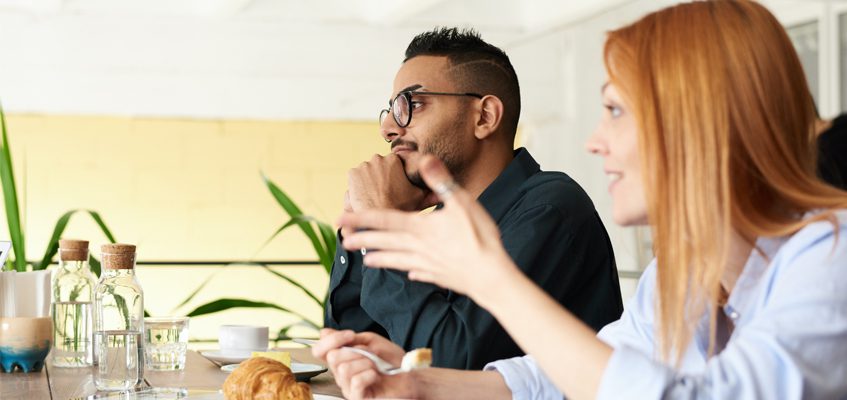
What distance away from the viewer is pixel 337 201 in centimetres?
685

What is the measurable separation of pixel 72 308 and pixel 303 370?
22.6 inches

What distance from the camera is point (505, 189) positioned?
7.62 ft

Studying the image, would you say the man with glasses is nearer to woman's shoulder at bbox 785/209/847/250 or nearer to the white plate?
the white plate

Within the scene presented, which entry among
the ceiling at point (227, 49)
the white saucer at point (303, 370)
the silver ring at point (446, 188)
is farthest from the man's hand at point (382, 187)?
the ceiling at point (227, 49)

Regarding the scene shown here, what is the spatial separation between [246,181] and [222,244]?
0.41m

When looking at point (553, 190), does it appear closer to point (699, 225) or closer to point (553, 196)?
point (553, 196)

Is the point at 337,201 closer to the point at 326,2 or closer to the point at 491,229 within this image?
the point at 326,2

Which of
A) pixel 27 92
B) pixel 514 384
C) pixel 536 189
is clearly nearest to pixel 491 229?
pixel 514 384

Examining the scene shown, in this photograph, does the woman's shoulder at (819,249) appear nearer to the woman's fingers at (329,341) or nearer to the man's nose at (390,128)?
the woman's fingers at (329,341)

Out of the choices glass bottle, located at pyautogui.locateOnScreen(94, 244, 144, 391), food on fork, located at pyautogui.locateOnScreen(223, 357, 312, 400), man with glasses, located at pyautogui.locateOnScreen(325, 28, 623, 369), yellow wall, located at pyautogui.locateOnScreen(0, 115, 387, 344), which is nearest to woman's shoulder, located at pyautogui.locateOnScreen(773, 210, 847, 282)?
food on fork, located at pyautogui.locateOnScreen(223, 357, 312, 400)

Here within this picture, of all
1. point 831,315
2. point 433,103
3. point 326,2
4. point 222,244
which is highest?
point 326,2

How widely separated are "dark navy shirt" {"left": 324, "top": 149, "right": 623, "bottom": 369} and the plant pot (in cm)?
67

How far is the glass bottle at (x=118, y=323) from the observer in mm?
1849

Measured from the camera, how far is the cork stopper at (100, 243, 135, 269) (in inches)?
77.4
